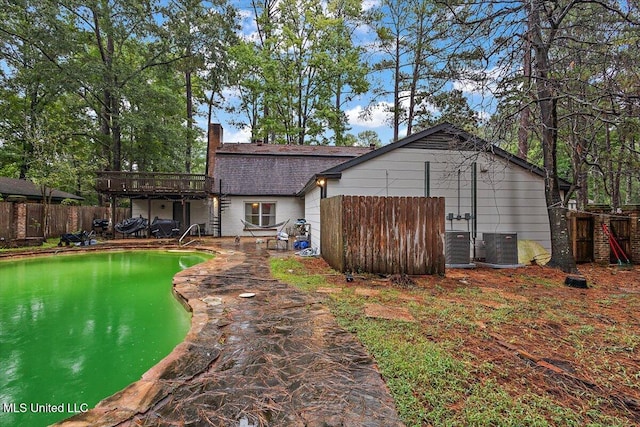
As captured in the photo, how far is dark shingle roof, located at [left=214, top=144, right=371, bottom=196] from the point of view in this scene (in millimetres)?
14141

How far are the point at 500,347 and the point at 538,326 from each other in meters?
0.88

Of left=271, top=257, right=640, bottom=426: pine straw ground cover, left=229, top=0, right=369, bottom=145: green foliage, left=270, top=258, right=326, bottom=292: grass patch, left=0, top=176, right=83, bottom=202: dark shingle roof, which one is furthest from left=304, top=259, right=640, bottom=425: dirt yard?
left=0, top=176, right=83, bottom=202: dark shingle roof

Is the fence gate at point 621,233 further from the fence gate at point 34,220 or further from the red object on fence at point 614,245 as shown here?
the fence gate at point 34,220

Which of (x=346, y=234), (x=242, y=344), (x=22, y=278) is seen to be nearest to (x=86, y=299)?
(x=22, y=278)

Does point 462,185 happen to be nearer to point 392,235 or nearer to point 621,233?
point 392,235

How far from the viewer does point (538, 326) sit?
2.96 m

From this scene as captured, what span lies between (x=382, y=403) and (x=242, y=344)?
1.37 m

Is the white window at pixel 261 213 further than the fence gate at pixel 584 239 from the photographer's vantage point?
Yes

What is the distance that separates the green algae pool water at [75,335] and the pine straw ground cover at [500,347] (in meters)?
2.00

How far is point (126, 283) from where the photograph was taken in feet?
18.2

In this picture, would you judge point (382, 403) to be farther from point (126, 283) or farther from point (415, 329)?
point (126, 283)

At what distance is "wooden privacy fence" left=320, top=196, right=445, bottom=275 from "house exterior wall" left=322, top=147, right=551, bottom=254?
1791mm

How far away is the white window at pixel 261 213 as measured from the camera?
47.0ft

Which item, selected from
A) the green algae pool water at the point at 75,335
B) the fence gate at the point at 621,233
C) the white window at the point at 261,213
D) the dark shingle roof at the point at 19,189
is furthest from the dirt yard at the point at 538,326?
the dark shingle roof at the point at 19,189
